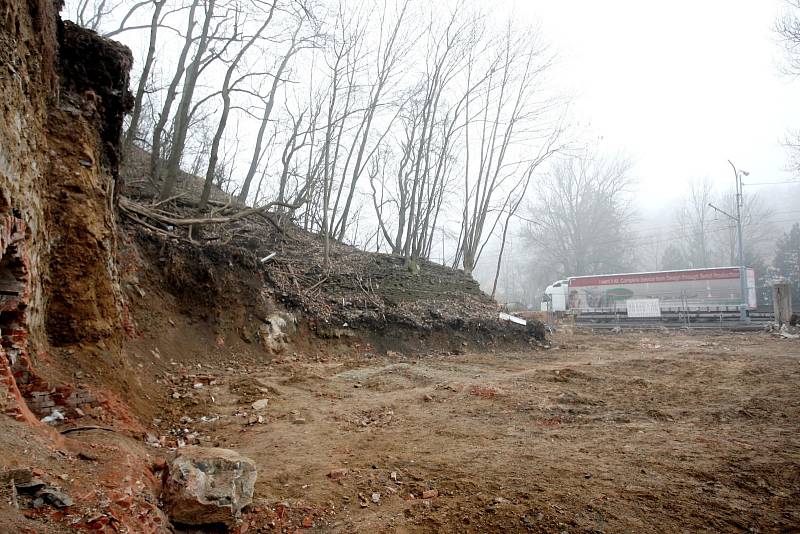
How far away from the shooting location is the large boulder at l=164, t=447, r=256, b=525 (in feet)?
10.6

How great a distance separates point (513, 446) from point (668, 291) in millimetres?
25779

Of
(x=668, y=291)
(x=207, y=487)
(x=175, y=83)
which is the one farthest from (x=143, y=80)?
(x=668, y=291)

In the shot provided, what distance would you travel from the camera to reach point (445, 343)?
47.2 ft

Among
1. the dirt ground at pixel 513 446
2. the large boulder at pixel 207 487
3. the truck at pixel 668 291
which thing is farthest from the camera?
the truck at pixel 668 291

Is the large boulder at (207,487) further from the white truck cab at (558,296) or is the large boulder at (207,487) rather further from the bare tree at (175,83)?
the white truck cab at (558,296)

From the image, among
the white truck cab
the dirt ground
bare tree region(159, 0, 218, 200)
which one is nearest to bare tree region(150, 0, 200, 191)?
bare tree region(159, 0, 218, 200)

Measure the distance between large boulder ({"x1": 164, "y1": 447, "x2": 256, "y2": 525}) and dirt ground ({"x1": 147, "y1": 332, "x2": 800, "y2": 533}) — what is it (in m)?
0.26

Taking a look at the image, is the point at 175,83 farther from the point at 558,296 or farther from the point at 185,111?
the point at 558,296

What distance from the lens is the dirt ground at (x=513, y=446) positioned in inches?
139

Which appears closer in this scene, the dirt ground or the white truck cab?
the dirt ground

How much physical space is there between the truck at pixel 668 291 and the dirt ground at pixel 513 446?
55.4 feet

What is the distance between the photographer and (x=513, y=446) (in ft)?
16.9

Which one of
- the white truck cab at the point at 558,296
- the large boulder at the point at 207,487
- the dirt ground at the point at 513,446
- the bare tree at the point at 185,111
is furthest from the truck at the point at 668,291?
the large boulder at the point at 207,487

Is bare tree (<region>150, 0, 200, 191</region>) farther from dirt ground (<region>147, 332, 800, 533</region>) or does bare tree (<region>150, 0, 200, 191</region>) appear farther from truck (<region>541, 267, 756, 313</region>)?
truck (<region>541, 267, 756, 313</region>)
